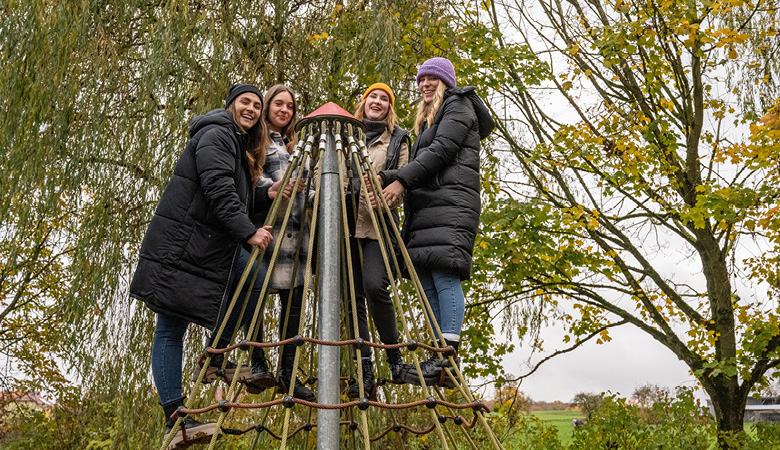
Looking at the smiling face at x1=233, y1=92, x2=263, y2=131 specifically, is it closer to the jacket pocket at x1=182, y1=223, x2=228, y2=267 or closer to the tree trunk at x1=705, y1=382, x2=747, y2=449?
the jacket pocket at x1=182, y1=223, x2=228, y2=267

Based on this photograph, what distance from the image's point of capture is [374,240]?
232 centimetres

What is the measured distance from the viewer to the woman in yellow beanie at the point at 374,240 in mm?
2277

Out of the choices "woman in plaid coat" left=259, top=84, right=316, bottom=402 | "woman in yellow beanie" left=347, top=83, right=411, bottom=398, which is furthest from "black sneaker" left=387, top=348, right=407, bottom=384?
"woman in plaid coat" left=259, top=84, right=316, bottom=402

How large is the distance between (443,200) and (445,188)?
40 mm

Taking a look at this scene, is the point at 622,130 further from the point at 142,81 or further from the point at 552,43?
the point at 142,81

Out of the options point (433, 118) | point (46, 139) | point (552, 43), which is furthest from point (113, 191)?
point (552, 43)

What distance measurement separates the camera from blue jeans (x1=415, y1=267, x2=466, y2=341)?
2182 mm

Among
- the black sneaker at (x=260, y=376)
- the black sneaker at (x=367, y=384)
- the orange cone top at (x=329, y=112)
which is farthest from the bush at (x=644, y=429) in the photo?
the orange cone top at (x=329, y=112)

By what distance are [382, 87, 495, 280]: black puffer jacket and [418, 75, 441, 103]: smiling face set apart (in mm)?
69

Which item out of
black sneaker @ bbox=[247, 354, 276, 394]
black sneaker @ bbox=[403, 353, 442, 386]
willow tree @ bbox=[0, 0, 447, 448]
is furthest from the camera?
willow tree @ bbox=[0, 0, 447, 448]

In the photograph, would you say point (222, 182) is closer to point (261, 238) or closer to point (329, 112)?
point (261, 238)

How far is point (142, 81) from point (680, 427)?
4.90 m

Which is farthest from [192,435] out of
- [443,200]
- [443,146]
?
[443,146]

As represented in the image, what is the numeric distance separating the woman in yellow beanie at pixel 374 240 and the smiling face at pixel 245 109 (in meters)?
0.37
